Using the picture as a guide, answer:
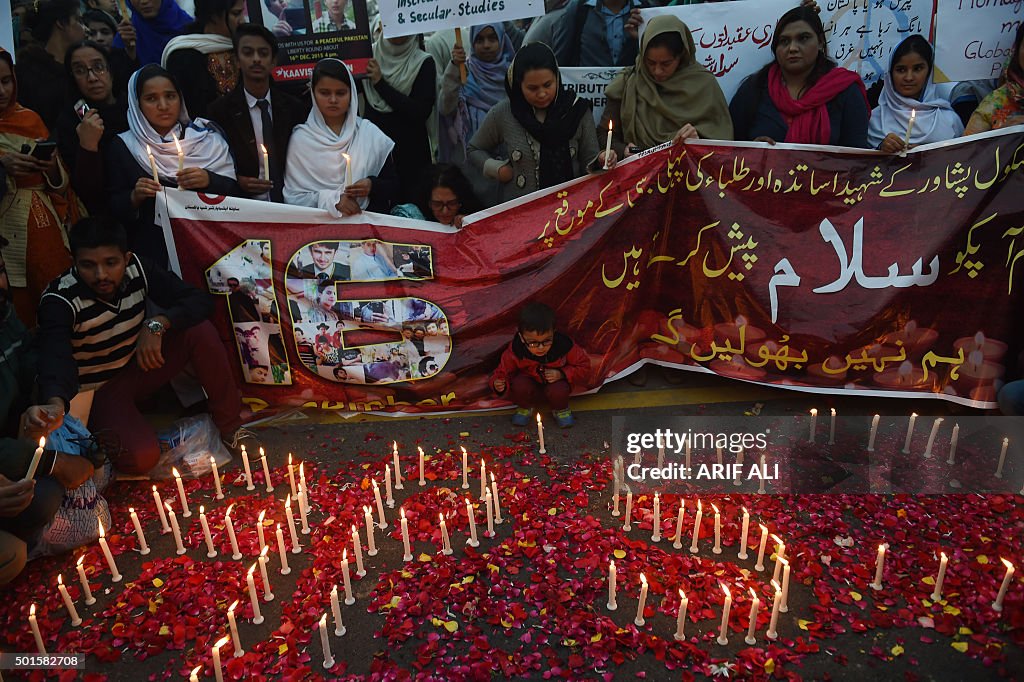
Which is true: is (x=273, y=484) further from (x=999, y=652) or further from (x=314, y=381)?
(x=999, y=652)

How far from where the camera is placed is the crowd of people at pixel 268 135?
4734 mm

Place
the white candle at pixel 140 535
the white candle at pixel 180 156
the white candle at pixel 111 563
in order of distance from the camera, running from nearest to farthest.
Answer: the white candle at pixel 111 563 → the white candle at pixel 140 535 → the white candle at pixel 180 156

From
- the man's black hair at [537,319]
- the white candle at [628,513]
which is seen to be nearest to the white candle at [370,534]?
the white candle at [628,513]

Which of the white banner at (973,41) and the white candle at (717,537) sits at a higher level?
the white banner at (973,41)

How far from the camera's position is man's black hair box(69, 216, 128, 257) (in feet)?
14.2

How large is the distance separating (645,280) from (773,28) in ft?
7.99

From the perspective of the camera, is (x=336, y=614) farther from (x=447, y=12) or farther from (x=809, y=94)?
(x=809, y=94)

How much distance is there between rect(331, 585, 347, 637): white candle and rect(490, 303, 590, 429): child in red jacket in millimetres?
2024

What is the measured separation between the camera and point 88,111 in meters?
5.18

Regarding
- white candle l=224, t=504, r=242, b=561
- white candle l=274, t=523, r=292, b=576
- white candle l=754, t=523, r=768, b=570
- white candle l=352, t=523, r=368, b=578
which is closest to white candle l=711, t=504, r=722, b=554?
white candle l=754, t=523, r=768, b=570

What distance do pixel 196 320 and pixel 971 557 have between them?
178 inches

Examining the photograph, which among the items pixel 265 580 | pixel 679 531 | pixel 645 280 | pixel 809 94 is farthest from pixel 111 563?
pixel 809 94

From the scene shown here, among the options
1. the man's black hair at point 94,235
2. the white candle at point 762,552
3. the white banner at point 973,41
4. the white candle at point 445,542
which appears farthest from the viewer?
the white banner at point 973,41

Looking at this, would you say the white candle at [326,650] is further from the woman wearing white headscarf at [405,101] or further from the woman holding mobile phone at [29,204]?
the woman wearing white headscarf at [405,101]
